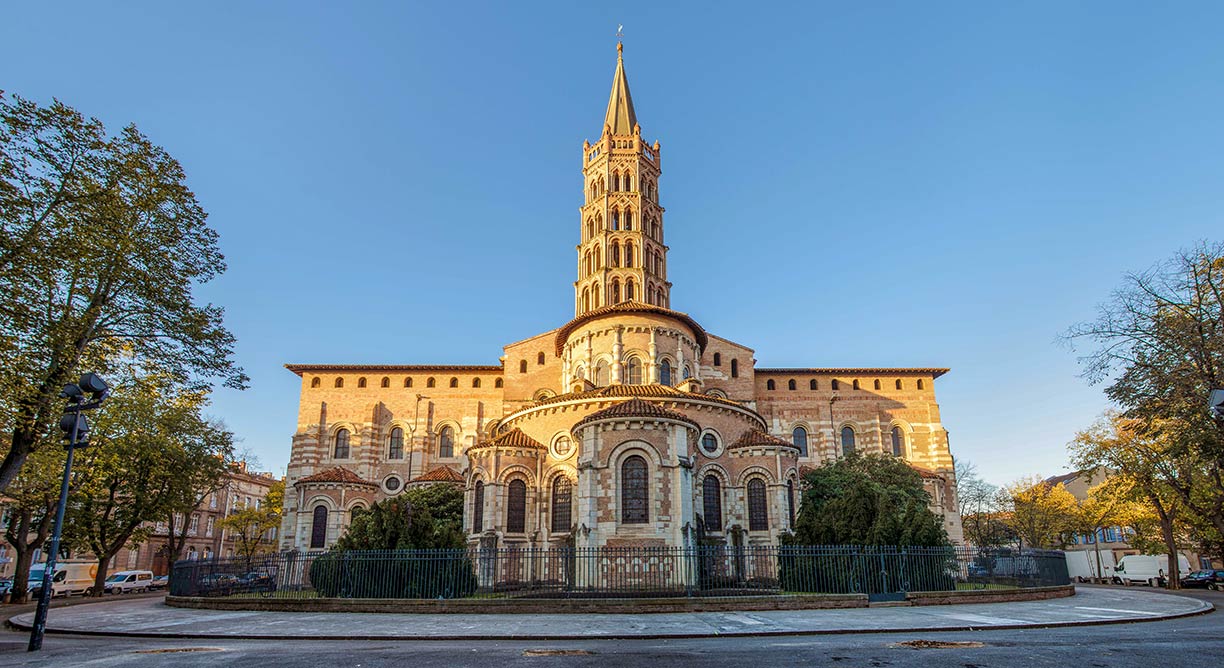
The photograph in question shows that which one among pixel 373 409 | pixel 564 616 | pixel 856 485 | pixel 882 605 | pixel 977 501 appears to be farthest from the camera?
pixel 977 501

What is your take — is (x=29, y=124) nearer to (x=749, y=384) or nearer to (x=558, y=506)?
(x=558, y=506)

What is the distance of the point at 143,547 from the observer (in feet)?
196

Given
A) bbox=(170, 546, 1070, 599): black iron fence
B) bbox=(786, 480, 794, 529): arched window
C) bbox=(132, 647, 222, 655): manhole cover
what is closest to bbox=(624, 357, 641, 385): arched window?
bbox=(786, 480, 794, 529): arched window

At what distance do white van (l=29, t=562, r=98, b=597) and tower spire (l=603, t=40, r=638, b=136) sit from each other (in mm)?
41078

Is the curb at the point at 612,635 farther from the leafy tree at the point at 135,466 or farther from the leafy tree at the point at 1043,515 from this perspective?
the leafy tree at the point at 1043,515

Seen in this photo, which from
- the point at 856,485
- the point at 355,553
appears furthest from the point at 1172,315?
the point at 355,553

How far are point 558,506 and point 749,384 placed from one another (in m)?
22.9

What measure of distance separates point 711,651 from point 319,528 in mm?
31429

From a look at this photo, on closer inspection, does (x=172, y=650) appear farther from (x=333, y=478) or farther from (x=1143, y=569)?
(x=1143, y=569)

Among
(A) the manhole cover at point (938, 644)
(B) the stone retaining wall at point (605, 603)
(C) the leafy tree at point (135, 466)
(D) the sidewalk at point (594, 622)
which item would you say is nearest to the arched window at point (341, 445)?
(C) the leafy tree at point (135, 466)

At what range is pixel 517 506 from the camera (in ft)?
98.8

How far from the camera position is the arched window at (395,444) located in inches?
1902

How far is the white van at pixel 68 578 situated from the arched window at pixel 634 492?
31.8 meters

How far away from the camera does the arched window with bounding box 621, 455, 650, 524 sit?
25906 millimetres
